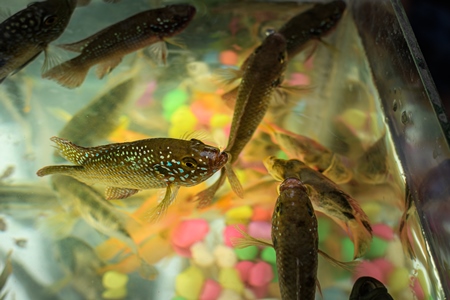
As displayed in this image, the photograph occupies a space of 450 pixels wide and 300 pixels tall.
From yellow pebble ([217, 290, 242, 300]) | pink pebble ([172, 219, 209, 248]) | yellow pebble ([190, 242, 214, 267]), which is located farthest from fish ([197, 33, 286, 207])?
yellow pebble ([217, 290, 242, 300])

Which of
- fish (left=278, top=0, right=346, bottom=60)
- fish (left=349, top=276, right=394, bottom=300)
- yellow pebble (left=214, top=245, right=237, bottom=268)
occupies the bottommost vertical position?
yellow pebble (left=214, top=245, right=237, bottom=268)

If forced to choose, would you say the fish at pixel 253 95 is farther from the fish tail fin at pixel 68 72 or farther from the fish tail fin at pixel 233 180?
the fish tail fin at pixel 68 72

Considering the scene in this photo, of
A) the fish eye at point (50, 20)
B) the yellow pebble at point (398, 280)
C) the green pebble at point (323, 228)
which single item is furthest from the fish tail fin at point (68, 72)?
the yellow pebble at point (398, 280)

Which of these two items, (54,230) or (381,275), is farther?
(54,230)

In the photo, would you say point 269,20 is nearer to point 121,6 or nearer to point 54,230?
point 121,6

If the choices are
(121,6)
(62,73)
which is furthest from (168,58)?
(62,73)

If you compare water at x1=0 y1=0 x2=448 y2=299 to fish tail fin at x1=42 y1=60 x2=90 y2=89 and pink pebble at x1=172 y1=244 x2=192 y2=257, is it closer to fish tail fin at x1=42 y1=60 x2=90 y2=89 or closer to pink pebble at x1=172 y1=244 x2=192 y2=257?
pink pebble at x1=172 y1=244 x2=192 y2=257
